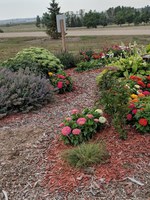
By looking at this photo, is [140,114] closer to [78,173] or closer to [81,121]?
[81,121]

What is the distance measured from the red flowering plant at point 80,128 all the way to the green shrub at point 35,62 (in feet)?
7.69

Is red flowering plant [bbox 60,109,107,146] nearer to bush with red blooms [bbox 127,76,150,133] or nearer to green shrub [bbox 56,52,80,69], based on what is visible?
bush with red blooms [bbox 127,76,150,133]

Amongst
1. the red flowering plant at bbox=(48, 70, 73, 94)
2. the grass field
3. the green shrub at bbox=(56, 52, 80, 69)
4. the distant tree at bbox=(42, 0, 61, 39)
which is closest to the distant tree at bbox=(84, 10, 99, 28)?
the distant tree at bbox=(42, 0, 61, 39)

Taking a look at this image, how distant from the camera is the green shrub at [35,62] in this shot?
5312 millimetres

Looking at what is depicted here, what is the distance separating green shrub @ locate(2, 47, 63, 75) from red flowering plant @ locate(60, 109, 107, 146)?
2345mm

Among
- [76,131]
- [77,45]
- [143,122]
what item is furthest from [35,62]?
[77,45]

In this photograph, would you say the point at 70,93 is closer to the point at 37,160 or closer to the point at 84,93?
the point at 84,93

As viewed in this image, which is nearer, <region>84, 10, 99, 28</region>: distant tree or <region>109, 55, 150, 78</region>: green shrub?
<region>109, 55, 150, 78</region>: green shrub

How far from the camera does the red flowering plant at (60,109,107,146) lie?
2.86 metres

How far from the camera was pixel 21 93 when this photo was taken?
170 inches

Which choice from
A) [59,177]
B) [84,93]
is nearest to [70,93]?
[84,93]

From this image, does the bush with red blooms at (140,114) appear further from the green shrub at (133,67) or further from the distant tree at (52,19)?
the distant tree at (52,19)

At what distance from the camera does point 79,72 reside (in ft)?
22.7

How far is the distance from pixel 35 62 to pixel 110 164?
3503 mm
